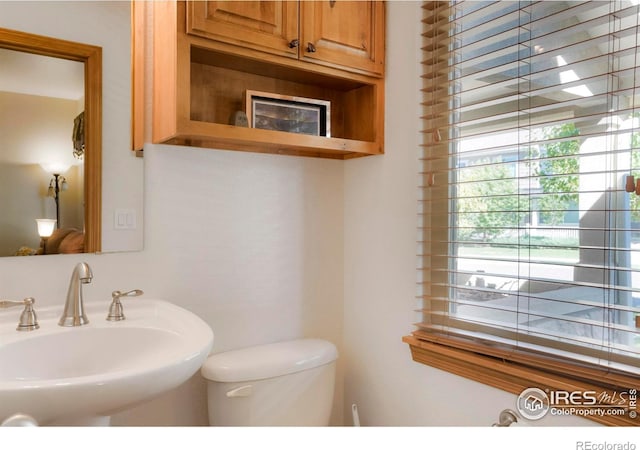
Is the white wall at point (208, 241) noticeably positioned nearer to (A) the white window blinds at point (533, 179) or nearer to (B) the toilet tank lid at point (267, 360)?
(B) the toilet tank lid at point (267, 360)

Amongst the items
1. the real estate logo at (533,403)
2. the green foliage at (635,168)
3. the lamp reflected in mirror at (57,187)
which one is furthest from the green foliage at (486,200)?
the lamp reflected in mirror at (57,187)

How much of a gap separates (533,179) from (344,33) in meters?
0.76

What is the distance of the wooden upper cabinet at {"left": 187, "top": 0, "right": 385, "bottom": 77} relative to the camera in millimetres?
1289

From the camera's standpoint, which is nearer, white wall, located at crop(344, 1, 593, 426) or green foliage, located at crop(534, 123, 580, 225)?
green foliage, located at crop(534, 123, 580, 225)

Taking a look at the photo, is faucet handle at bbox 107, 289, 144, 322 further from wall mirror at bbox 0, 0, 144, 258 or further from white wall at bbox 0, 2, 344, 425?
wall mirror at bbox 0, 0, 144, 258

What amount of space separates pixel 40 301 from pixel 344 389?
113 cm

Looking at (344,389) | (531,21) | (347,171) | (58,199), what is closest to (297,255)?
(347,171)

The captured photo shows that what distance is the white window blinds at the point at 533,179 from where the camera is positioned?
3.54 ft

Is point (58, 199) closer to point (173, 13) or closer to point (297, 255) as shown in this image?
point (173, 13)

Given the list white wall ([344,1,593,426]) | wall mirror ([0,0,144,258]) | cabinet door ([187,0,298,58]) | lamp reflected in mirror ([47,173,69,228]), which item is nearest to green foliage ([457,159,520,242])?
white wall ([344,1,593,426])
